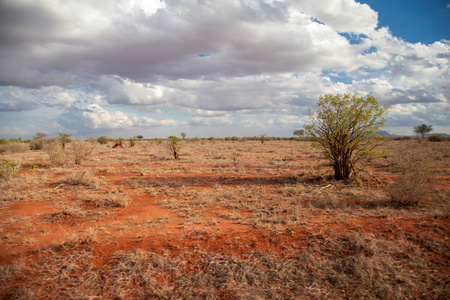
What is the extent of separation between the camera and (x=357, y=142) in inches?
423

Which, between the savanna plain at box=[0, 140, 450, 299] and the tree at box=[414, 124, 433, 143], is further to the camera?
the tree at box=[414, 124, 433, 143]

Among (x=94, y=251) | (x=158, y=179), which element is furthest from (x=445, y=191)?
(x=158, y=179)

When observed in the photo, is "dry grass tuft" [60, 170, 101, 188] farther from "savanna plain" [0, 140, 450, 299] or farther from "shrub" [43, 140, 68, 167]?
"shrub" [43, 140, 68, 167]

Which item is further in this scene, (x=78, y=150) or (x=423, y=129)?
(x=423, y=129)

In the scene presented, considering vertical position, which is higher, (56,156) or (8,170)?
(56,156)

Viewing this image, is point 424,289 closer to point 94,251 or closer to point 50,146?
point 94,251

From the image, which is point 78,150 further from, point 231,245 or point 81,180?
point 231,245

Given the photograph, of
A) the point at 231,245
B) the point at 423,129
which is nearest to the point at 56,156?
the point at 231,245

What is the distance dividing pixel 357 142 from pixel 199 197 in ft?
26.3

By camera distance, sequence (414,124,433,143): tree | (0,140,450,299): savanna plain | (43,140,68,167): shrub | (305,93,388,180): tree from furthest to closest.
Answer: (414,124,433,143): tree, (43,140,68,167): shrub, (305,93,388,180): tree, (0,140,450,299): savanna plain

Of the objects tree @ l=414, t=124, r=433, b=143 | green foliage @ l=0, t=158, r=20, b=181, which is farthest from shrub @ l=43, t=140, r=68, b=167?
tree @ l=414, t=124, r=433, b=143

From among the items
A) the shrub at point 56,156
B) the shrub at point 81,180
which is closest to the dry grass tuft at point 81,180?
the shrub at point 81,180

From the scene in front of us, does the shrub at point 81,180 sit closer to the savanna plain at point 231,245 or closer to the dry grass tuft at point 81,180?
the dry grass tuft at point 81,180

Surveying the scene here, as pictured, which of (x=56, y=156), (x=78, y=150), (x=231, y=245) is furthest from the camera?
(x=78, y=150)
